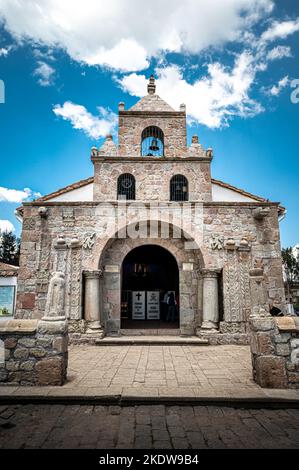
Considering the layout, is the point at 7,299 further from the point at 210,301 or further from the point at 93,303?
the point at 210,301

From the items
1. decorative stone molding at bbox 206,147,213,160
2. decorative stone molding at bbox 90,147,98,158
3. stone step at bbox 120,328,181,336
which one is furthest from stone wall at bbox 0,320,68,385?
decorative stone molding at bbox 206,147,213,160

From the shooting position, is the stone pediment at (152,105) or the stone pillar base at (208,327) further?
the stone pediment at (152,105)

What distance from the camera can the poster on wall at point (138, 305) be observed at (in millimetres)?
10969

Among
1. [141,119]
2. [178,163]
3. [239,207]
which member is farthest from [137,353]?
[141,119]

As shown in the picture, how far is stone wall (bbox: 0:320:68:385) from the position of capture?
400 cm

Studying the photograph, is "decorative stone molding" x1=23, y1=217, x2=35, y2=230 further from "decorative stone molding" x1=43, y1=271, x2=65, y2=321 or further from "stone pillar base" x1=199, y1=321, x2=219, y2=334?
"stone pillar base" x1=199, y1=321, x2=219, y2=334

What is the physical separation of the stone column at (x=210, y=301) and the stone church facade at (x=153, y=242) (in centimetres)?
3

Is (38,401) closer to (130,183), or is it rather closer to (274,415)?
(274,415)

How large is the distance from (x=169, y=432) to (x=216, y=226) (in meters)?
6.04

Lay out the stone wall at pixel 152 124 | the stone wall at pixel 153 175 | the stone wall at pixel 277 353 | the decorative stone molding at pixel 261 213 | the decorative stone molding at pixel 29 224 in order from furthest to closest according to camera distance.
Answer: the stone wall at pixel 152 124, the stone wall at pixel 153 175, the decorative stone molding at pixel 29 224, the decorative stone molding at pixel 261 213, the stone wall at pixel 277 353

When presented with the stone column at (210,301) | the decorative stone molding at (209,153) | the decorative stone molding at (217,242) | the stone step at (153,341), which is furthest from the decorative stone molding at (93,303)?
the decorative stone molding at (209,153)

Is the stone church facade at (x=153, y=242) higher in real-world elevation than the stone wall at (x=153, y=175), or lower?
lower

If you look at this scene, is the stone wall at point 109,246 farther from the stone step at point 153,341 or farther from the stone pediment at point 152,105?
the stone pediment at point 152,105

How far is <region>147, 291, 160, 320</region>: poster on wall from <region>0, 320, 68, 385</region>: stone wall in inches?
281
